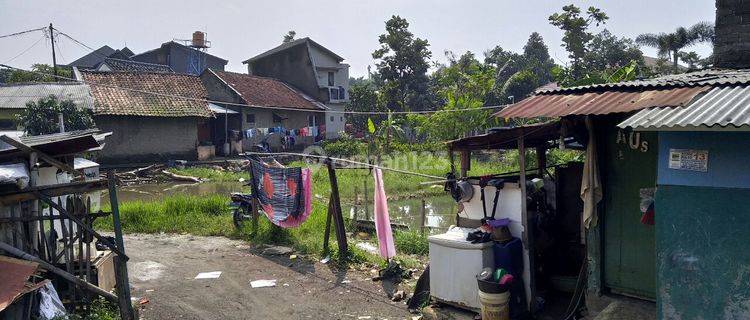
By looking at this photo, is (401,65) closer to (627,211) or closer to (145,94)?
(145,94)

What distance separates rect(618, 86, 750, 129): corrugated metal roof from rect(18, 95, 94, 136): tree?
811 inches

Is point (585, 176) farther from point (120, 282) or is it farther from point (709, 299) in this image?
point (120, 282)

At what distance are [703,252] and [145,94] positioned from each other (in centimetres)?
2501

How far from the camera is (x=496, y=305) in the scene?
18.5ft

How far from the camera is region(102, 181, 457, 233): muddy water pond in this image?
1385cm

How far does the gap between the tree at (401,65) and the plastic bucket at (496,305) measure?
28.9 m

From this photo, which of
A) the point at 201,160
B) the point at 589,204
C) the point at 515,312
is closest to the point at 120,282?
the point at 515,312

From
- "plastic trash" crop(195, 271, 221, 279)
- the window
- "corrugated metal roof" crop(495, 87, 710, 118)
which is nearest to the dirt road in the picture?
"plastic trash" crop(195, 271, 221, 279)

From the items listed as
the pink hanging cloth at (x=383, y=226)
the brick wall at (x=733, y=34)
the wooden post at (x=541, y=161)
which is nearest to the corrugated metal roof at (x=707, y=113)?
the brick wall at (x=733, y=34)

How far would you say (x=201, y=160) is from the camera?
25.2 metres

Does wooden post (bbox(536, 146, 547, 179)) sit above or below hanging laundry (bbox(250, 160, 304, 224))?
above

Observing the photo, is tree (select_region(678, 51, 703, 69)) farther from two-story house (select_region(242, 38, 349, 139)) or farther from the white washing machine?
the white washing machine

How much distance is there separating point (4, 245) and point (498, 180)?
5519 mm

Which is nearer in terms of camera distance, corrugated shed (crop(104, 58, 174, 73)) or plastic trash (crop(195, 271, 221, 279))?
plastic trash (crop(195, 271, 221, 279))
